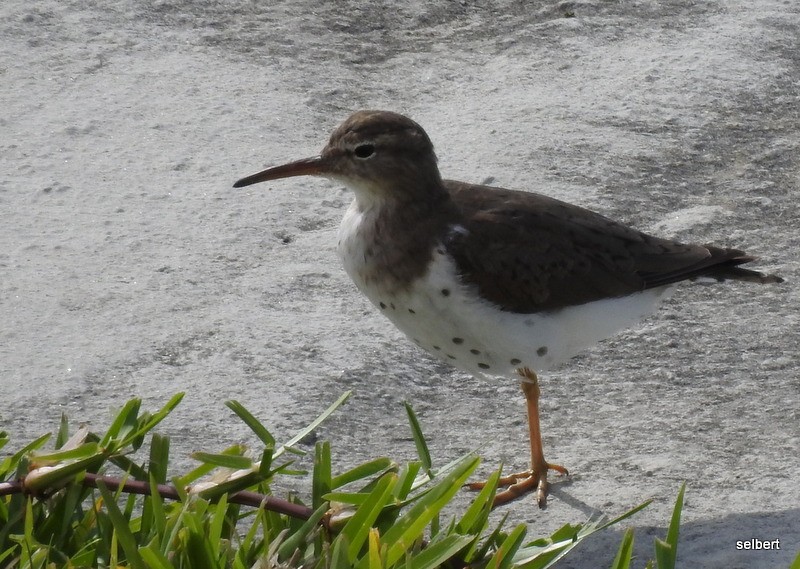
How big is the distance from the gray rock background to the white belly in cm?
44

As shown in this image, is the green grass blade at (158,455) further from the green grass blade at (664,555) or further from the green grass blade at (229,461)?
the green grass blade at (664,555)

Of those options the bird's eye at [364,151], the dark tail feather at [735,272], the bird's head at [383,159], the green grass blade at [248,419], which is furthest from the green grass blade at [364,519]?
the dark tail feather at [735,272]

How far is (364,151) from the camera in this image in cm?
515

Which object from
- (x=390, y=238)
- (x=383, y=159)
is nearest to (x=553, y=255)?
(x=390, y=238)

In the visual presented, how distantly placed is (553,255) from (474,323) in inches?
20.6

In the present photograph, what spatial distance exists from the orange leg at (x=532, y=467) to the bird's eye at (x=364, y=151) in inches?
44.2

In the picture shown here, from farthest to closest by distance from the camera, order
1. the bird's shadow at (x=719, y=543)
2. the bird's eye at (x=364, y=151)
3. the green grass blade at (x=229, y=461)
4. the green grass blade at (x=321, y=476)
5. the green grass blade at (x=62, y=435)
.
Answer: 1. the bird's eye at (x=364, y=151)
2. the bird's shadow at (x=719, y=543)
3. the green grass blade at (x=62, y=435)
4. the green grass blade at (x=321, y=476)
5. the green grass blade at (x=229, y=461)

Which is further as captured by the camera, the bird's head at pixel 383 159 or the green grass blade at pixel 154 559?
the bird's head at pixel 383 159

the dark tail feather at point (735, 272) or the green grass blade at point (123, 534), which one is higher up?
the green grass blade at point (123, 534)

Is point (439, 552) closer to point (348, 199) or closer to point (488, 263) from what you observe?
point (488, 263)

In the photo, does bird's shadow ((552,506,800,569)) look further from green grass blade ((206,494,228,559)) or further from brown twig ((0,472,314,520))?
green grass blade ((206,494,228,559))

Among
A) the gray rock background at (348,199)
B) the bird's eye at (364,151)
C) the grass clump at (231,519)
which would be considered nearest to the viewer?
the grass clump at (231,519)

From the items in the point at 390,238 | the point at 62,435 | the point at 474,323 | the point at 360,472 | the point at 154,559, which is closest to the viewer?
the point at 154,559

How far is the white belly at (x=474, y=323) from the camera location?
15.6 ft
